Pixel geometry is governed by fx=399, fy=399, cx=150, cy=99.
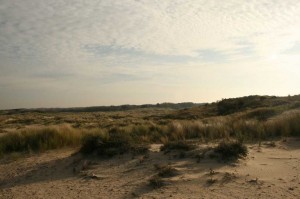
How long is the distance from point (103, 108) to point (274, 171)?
120082 mm

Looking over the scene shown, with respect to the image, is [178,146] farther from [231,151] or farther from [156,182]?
[156,182]

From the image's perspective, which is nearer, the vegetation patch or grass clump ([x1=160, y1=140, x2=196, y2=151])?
the vegetation patch

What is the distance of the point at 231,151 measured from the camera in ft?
31.0

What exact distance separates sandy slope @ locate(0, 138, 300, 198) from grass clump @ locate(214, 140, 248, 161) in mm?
237

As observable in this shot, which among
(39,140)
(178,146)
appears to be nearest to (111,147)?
(178,146)

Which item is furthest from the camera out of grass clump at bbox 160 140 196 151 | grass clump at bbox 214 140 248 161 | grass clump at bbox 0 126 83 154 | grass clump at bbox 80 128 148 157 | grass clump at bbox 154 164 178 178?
grass clump at bbox 0 126 83 154

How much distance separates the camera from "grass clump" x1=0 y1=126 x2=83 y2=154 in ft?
44.5

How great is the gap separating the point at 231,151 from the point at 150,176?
212 centimetres

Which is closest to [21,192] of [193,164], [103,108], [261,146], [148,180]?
[148,180]

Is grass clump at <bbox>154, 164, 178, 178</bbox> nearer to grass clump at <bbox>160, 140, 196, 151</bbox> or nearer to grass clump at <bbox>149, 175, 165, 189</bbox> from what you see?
grass clump at <bbox>149, 175, 165, 189</bbox>

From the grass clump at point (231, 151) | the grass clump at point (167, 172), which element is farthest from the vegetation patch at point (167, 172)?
the grass clump at point (231, 151)

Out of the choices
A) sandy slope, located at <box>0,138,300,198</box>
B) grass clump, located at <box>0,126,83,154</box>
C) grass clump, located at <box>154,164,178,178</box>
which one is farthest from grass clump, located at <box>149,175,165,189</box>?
grass clump, located at <box>0,126,83,154</box>

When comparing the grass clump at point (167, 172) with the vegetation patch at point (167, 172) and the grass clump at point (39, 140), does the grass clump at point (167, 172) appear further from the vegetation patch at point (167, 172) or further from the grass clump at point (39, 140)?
the grass clump at point (39, 140)

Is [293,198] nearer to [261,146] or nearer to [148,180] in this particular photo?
[148,180]
